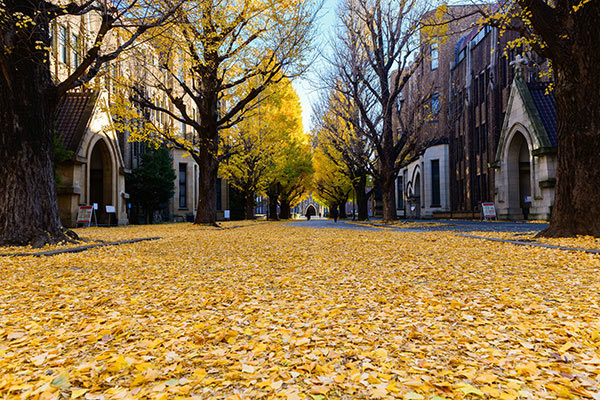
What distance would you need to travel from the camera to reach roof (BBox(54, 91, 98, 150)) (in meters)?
22.1

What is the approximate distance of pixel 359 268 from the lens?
20.4ft

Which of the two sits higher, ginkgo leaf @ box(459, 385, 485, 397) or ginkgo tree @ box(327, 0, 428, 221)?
ginkgo tree @ box(327, 0, 428, 221)

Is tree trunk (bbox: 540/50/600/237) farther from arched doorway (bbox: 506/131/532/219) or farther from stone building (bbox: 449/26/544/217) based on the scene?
stone building (bbox: 449/26/544/217)

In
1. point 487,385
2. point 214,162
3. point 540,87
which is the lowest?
point 487,385

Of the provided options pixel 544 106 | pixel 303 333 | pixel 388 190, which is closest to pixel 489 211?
pixel 544 106

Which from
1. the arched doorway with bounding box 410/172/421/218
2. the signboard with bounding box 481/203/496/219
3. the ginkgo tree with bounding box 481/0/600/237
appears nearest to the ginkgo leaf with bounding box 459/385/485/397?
the ginkgo tree with bounding box 481/0/600/237

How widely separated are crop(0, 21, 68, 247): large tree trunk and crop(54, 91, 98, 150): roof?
1334cm

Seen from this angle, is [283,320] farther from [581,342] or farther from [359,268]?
[359,268]

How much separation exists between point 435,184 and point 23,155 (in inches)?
1474

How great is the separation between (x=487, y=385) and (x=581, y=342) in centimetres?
109

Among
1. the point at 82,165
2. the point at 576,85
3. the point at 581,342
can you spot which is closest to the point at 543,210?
the point at 576,85

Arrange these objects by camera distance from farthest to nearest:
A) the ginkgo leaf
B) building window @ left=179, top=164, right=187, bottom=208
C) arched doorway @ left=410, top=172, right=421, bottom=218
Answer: arched doorway @ left=410, top=172, right=421, bottom=218 < building window @ left=179, top=164, right=187, bottom=208 < the ginkgo leaf

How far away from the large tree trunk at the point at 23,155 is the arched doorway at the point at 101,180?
17071mm

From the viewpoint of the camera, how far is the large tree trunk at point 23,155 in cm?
882
